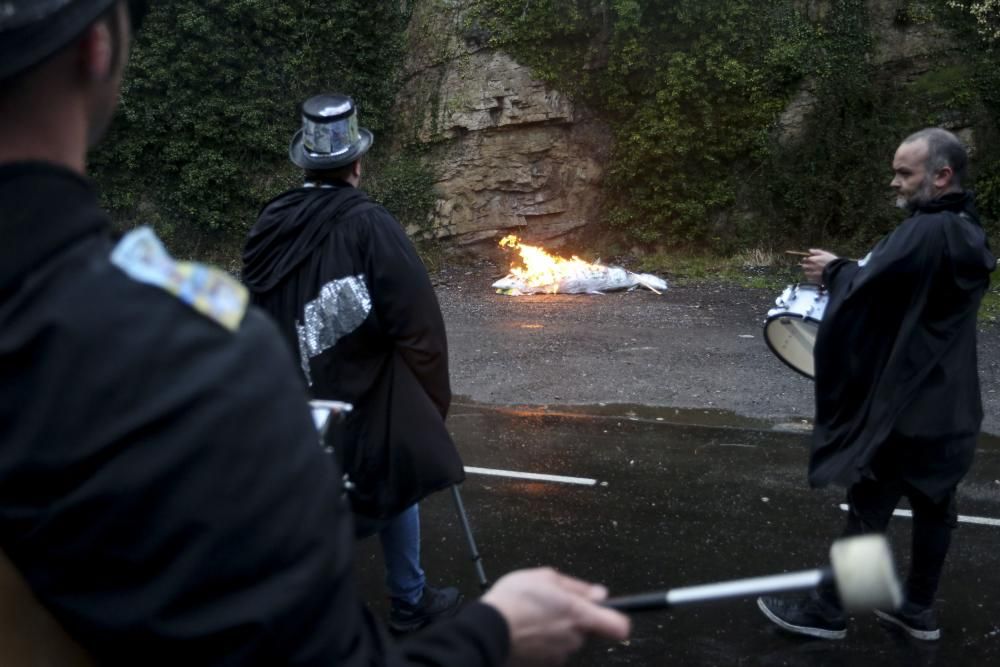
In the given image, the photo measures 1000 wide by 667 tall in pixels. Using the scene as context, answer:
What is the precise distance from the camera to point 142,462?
1035 millimetres

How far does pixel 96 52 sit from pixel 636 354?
370 inches

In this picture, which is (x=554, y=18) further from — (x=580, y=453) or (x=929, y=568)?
(x=929, y=568)

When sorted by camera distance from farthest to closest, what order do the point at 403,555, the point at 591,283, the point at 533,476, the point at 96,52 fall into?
the point at 591,283
the point at 533,476
the point at 403,555
the point at 96,52

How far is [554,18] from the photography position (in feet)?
50.2

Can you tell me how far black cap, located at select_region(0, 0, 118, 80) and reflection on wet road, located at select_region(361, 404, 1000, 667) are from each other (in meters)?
3.92

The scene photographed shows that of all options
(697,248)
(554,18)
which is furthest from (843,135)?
(554,18)

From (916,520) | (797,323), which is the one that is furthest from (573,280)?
(916,520)

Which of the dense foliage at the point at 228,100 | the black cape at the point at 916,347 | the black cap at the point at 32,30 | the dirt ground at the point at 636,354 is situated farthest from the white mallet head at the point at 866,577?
the dense foliage at the point at 228,100

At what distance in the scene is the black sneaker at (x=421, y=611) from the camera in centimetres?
469

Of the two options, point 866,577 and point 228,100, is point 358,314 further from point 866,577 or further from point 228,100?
point 228,100

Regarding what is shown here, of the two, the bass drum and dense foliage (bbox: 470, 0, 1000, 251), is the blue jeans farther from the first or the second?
dense foliage (bbox: 470, 0, 1000, 251)

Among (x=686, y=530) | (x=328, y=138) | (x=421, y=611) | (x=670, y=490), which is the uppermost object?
(x=328, y=138)

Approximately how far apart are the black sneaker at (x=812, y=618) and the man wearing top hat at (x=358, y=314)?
1674 mm

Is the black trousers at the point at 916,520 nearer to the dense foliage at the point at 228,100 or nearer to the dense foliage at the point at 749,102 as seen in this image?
the dense foliage at the point at 749,102
